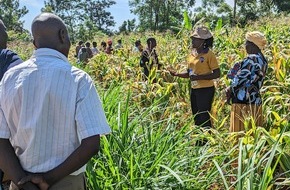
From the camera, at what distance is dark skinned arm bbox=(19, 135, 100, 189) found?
203cm

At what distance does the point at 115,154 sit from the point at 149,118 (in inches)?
39.7

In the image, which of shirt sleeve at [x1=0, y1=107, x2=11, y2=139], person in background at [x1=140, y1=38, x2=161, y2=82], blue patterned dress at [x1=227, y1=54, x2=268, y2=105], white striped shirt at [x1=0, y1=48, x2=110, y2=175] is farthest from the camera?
person in background at [x1=140, y1=38, x2=161, y2=82]

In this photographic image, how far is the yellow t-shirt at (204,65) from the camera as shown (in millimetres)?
5039

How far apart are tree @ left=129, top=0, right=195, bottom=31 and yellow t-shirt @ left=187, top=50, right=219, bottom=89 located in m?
44.2

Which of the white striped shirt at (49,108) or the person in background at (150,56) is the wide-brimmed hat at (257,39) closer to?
the white striped shirt at (49,108)

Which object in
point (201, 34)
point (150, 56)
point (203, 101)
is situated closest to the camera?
point (201, 34)

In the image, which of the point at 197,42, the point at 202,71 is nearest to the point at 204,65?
the point at 202,71

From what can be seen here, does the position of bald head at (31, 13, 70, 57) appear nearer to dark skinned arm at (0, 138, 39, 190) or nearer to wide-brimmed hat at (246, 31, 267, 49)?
dark skinned arm at (0, 138, 39, 190)

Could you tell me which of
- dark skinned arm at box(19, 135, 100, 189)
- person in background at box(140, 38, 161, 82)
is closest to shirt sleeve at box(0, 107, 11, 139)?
dark skinned arm at box(19, 135, 100, 189)

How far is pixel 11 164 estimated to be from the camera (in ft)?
6.86

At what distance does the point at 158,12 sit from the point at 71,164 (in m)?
52.4

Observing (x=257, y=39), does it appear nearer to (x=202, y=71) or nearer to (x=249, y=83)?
(x=249, y=83)

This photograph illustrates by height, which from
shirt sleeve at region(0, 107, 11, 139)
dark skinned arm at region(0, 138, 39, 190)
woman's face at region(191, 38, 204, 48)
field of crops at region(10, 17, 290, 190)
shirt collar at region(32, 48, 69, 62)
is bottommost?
field of crops at region(10, 17, 290, 190)

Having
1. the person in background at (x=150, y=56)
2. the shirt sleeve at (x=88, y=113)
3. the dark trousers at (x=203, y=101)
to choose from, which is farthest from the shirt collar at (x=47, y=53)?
the person in background at (x=150, y=56)
